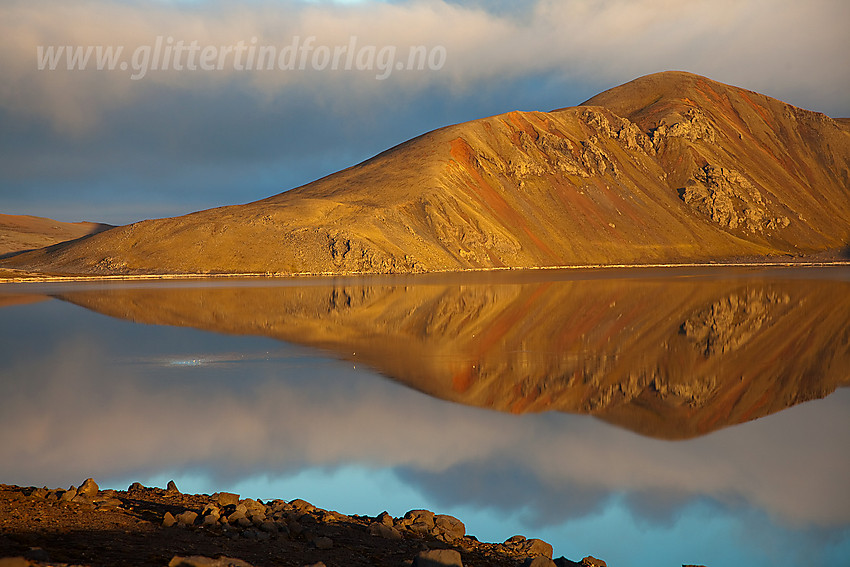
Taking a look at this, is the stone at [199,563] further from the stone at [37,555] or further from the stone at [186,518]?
the stone at [186,518]

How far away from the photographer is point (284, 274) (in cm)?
9862

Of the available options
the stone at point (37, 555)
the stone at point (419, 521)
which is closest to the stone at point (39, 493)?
the stone at point (37, 555)

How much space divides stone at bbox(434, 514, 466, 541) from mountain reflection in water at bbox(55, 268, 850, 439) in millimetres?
7506

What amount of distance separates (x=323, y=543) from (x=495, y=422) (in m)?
8.76

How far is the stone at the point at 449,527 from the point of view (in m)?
10.1

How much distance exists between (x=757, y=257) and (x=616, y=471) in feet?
475

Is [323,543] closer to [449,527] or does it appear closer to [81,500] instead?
[449,527]

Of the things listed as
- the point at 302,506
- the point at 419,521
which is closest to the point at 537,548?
the point at 419,521

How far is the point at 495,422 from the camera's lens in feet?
56.3

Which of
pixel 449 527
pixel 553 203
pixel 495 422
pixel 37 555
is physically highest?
pixel 553 203

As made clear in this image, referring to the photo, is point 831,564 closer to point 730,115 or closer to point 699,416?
point 699,416

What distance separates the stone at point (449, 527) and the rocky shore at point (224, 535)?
0.02 metres

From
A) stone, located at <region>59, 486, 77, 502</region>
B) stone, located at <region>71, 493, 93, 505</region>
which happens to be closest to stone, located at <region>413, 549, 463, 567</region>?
stone, located at <region>71, 493, 93, 505</region>

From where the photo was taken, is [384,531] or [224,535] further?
[384,531]
